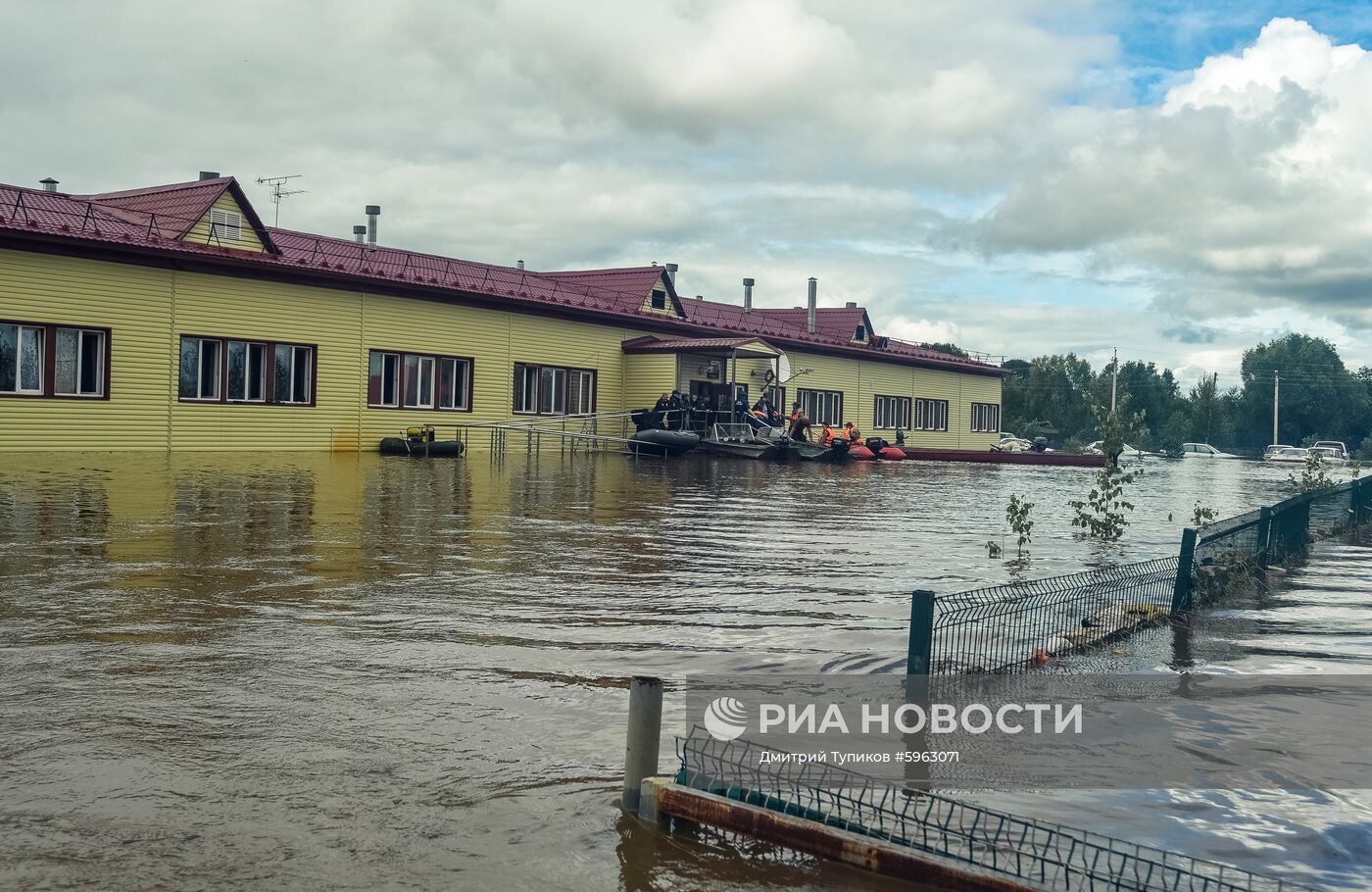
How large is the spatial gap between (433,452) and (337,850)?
25938 mm

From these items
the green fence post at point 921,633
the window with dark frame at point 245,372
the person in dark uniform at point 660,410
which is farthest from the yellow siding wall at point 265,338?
the green fence post at point 921,633

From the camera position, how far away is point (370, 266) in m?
32.1

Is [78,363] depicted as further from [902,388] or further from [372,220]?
[902,388]

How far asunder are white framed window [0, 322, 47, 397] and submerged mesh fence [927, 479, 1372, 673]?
19997 millimetres

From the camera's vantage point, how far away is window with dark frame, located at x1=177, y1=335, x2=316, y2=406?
2648cm

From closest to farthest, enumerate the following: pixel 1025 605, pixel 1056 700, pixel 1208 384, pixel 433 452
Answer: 1. pixel 1056 700
2. pixel 1025 605
3. pixel 433 452
4. pixel 1208 384

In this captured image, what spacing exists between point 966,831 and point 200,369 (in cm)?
2486

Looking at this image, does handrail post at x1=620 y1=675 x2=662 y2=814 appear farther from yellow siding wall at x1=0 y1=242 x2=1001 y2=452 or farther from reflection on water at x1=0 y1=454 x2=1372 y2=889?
yellow siding wall at x1=0 y1=242 x2=1001 y2=452

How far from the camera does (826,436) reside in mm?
38219

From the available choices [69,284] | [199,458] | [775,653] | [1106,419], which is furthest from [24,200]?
[775,653]

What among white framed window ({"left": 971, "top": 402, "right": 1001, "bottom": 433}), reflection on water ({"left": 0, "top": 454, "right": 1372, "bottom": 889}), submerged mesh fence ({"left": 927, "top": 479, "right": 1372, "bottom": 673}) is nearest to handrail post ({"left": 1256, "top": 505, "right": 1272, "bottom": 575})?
submerged mesh fence ({"left": 927, "top": 479, "right": 1372, "bottom": 673})

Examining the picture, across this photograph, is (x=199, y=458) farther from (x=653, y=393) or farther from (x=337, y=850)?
(x=337, y=850)

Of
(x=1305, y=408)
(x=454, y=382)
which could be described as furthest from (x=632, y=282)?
(x=1305, y=408)

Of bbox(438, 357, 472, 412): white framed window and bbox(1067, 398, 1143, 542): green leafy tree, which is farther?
bbox(438, 357, 472, 412): white framed window
